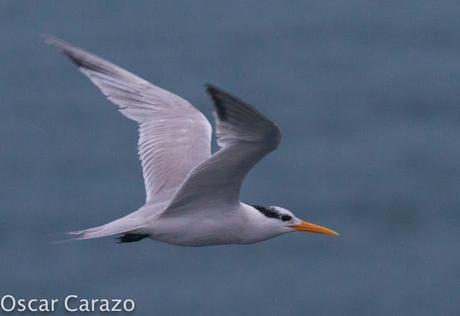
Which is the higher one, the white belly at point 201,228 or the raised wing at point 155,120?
the raised wing at point 155,120

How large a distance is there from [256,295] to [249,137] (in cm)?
1088

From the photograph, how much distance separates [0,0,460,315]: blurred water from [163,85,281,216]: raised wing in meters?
9.69

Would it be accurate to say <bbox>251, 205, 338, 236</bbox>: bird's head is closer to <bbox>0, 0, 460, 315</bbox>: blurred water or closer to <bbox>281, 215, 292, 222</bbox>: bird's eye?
<bbox>281, 215, 292, 222</bbox>: bird's eye

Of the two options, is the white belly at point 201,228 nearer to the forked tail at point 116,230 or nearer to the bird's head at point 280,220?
the forked tail at point 116,230

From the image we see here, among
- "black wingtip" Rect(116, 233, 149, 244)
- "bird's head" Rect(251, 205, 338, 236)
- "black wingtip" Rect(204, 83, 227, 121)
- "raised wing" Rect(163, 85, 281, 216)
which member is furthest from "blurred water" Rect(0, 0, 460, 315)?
"black wingtip" Rect(204, 83, 227, 121)

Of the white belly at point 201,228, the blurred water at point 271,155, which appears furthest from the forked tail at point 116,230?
the blurred water at point 271,155

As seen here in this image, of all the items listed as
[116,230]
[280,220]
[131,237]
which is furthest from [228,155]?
[280,220]

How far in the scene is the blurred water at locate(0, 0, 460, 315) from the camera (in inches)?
863

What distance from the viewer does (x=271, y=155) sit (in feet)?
80.0

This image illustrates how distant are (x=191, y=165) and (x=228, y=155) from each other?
199cm

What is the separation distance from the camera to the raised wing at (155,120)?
12750 millimetres

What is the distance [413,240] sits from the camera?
2389 centimetres

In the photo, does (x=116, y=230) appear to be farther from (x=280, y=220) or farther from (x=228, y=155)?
(x=280, y=220)

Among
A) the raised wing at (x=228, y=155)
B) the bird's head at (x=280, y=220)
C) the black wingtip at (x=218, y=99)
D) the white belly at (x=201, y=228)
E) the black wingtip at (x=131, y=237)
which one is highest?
the black wingtip at (x=218, y=99)
